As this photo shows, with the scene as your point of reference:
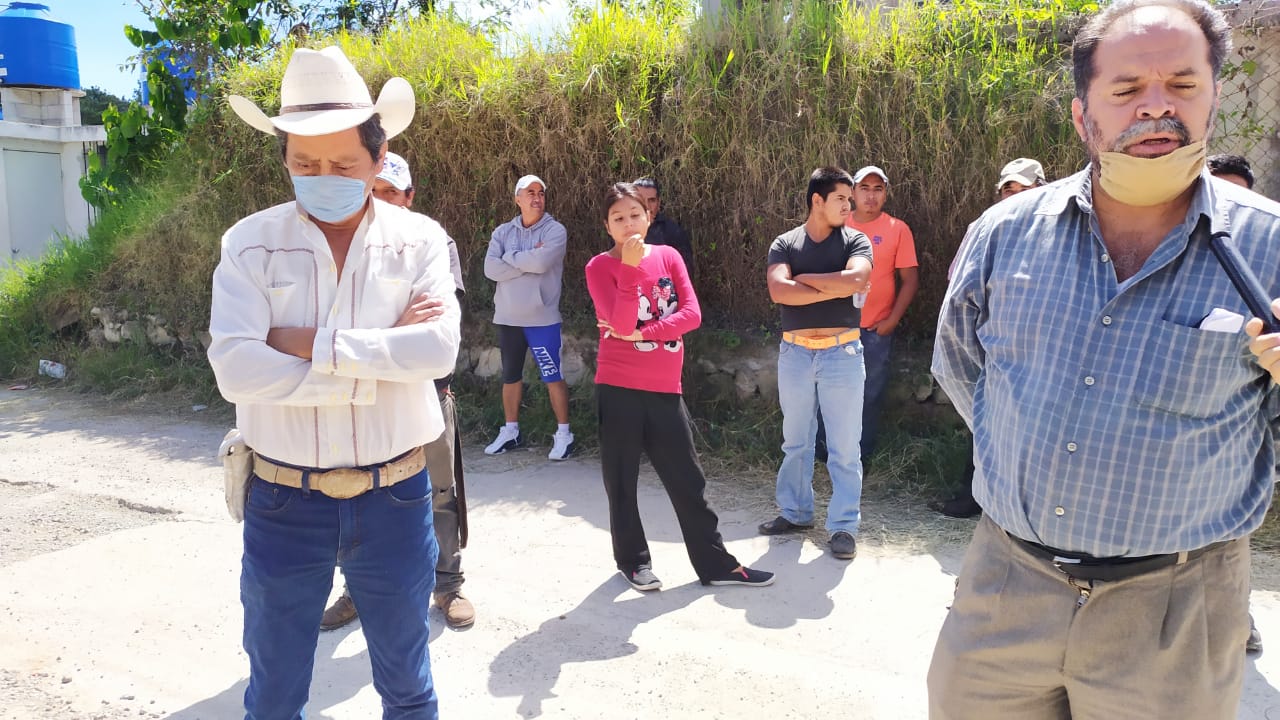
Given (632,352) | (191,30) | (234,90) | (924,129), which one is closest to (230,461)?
(632,352)

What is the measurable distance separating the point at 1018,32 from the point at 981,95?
0.51 meters

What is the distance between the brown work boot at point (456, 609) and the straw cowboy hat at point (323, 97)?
2.22 meters

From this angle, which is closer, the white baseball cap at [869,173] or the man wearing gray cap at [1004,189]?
the man wearing gray cap at [1004,189]

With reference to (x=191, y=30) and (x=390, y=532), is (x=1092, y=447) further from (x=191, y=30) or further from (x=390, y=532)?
(x=191, y=30)

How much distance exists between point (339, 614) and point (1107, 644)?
313 cm

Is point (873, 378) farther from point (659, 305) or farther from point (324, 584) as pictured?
point (324, 584)

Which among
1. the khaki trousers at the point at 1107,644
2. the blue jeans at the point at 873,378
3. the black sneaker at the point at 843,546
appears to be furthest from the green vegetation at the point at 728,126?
the khaki trousers at the point at 1107,644

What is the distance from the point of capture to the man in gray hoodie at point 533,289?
21.9ft

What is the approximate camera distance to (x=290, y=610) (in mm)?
2391

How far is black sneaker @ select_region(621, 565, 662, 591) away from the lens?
425cm

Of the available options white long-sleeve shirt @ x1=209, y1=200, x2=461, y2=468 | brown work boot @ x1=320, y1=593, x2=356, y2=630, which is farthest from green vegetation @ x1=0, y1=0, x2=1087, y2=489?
white long-sleeve shirt @ x1=209, y1=200, x2=461, y2=468

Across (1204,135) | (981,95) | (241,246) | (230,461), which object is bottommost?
(230,461)

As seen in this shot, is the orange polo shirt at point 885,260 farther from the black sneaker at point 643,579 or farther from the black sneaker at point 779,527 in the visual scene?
the black sneaker at point 643,579

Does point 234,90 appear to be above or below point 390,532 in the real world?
above
